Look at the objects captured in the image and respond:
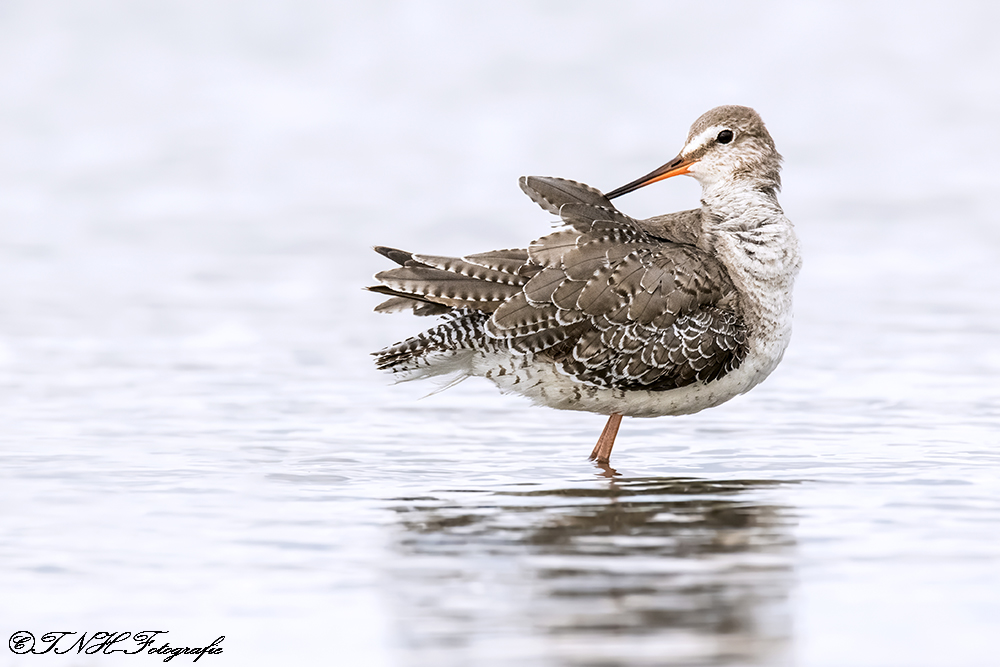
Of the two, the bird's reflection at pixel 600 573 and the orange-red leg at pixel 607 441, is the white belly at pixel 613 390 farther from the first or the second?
the bird's reflection at pixel 600 573

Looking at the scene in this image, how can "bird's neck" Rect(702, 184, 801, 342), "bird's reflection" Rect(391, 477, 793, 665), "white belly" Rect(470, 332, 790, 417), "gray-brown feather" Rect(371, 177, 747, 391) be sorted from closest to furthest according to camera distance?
"bird's reflection" Rect(391, 477, 793, 665) < "gray-brown feather" Rect(371, 177, 747, 391) < "white belly" Rect(470, 332, 790, 417) < "bird's neck" Rect(702, 184, 801, 342)

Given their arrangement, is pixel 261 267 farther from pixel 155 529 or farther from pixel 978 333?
pixel 155 529

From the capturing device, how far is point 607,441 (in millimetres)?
10781

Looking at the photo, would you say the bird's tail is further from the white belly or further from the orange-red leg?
the orange-red leg

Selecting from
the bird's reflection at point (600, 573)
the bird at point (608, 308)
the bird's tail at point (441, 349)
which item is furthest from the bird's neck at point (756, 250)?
the bird's tail at point (441, 349)

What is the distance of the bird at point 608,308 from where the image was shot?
10.4 m

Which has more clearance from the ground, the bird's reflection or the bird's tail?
the bird's tail

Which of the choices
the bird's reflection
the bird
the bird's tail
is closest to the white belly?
the bird

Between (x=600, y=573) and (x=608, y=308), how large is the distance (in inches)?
117

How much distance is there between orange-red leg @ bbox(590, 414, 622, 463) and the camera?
1072cm

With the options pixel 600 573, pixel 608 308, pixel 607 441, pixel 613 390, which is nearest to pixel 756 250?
pixel 608 308

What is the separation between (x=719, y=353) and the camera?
10414mm

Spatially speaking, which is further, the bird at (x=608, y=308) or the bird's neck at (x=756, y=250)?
the bird's neck at (x=756, y=250)

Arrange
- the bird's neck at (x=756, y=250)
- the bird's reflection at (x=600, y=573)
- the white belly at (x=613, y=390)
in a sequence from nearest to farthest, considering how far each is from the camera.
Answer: the bird's reflection at (x=600, y=573)
the white belly at (x=613, y=390)
the bird's neck at (x=756, y=250)
